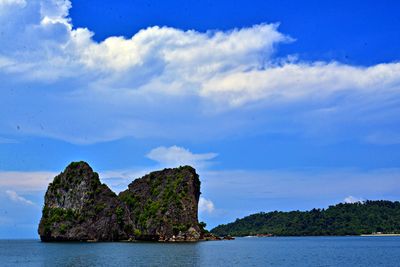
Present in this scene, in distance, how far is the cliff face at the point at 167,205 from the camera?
16075 centimetres

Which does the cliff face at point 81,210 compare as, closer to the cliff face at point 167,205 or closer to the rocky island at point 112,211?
the rocky island at point 112,211

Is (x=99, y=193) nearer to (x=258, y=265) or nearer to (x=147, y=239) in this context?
(x=147, y=239)

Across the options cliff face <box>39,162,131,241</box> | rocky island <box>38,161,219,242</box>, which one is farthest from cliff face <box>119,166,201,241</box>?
cliff face <box>39,162,131,241</box>

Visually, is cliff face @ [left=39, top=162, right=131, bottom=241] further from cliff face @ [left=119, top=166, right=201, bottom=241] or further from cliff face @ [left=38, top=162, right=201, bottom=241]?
cliff face @ [left=119, top=166, right=201, bottom=241]

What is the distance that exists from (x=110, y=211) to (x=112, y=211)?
68 cm

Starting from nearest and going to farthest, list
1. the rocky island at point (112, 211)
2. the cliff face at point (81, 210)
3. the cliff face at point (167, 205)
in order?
the cliff face at point (167, 205) → the rocky island at point (112, 211) → the cliff face at point (81, 210)

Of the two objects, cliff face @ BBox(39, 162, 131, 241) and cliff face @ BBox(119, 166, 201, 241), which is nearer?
cliff face @ BBox(119, 166, 201, 241)

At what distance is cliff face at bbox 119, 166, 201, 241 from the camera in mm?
160750

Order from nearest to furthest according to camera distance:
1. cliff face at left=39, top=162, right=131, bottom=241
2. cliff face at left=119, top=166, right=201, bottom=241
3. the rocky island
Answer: cliff face at left=119, top=166, right=201, bottom=241
the rocky island
cliff face at left=39, top=162, right=131, bottom=241

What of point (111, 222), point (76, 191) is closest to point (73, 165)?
point (76, 191)

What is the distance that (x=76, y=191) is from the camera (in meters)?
172

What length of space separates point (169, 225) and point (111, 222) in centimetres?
2058

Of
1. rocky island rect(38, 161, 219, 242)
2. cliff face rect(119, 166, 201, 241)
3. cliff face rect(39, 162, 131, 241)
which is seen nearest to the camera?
cliff face rect(119, 166, 201, 241)

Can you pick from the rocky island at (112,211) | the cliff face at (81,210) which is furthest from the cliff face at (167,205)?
the cliff face at (81,210)
